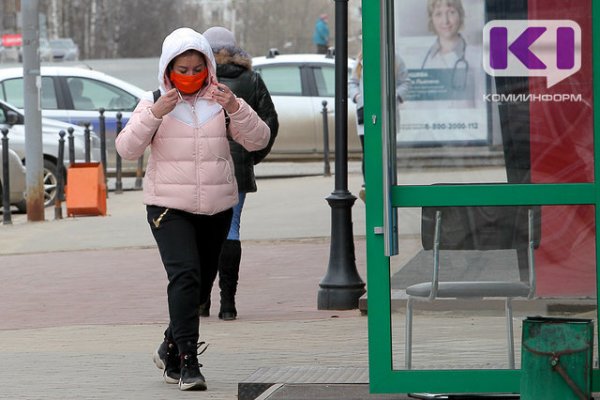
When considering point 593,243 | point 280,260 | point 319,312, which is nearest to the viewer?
point 593,243

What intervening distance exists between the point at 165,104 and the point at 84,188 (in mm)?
9288

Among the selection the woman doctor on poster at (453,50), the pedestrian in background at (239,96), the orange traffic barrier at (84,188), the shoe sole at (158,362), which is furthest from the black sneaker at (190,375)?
the orange traffic barrier at (84,188)

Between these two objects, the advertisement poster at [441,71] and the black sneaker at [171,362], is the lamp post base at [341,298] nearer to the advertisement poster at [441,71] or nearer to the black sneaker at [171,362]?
the black sneaker at [171,362]

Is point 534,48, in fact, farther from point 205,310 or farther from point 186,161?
point 205,310

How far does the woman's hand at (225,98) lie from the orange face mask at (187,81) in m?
0.08

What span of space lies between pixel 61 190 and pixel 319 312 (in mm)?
7843

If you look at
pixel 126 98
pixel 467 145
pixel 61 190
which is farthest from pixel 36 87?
pixel 467 145

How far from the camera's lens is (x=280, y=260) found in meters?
12.1

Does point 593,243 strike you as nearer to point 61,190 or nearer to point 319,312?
point 319,312

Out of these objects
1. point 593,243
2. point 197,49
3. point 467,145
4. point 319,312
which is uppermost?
point 197,49

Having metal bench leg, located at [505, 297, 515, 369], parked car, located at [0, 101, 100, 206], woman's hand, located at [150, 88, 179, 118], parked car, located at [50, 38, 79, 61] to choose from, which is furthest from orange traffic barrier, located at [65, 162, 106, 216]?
parked car, located at [50, 38, 79, 61]

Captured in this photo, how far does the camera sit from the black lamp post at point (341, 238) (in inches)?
365

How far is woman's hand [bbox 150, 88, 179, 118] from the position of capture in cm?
685

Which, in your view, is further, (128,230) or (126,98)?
(126,98)
